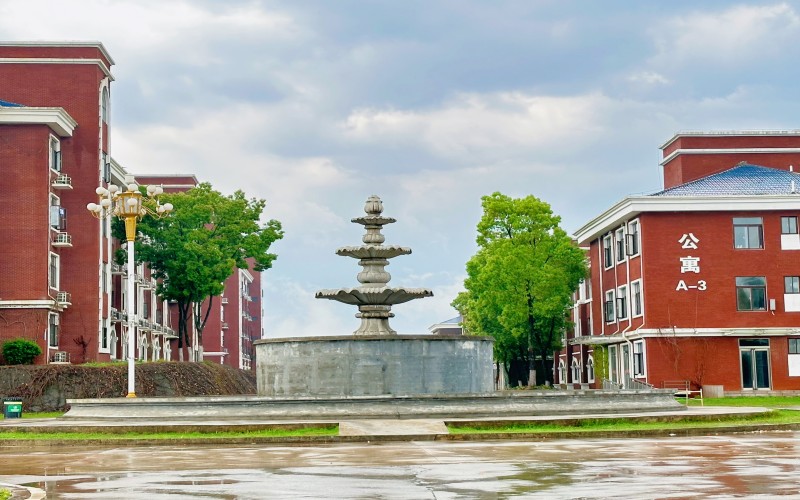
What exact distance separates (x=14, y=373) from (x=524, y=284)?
29664mm

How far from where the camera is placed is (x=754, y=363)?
52781 millimetres

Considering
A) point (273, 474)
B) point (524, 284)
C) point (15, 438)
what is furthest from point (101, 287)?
point (273, 474)

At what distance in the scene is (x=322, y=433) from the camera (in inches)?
901

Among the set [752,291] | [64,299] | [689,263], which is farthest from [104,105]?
[752,291]

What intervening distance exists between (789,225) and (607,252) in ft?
36.2

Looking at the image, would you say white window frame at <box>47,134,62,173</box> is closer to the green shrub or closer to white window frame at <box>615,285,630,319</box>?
the green shrub

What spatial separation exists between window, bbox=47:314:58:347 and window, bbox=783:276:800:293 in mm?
33790

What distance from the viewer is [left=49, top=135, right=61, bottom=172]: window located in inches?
2039

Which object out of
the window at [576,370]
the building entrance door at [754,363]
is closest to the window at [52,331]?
the building entrance door at [754,363]

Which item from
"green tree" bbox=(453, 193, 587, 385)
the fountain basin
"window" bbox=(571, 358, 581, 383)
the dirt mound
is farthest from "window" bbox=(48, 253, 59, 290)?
"window" bbox=(571, 358, 581, 383)

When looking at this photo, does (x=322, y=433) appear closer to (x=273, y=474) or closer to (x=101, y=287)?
(x=273, y=474)

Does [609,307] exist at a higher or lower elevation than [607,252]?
lower

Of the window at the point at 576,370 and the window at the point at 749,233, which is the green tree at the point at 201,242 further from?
the window at the point at 749,233

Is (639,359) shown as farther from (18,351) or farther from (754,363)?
(18,351)
